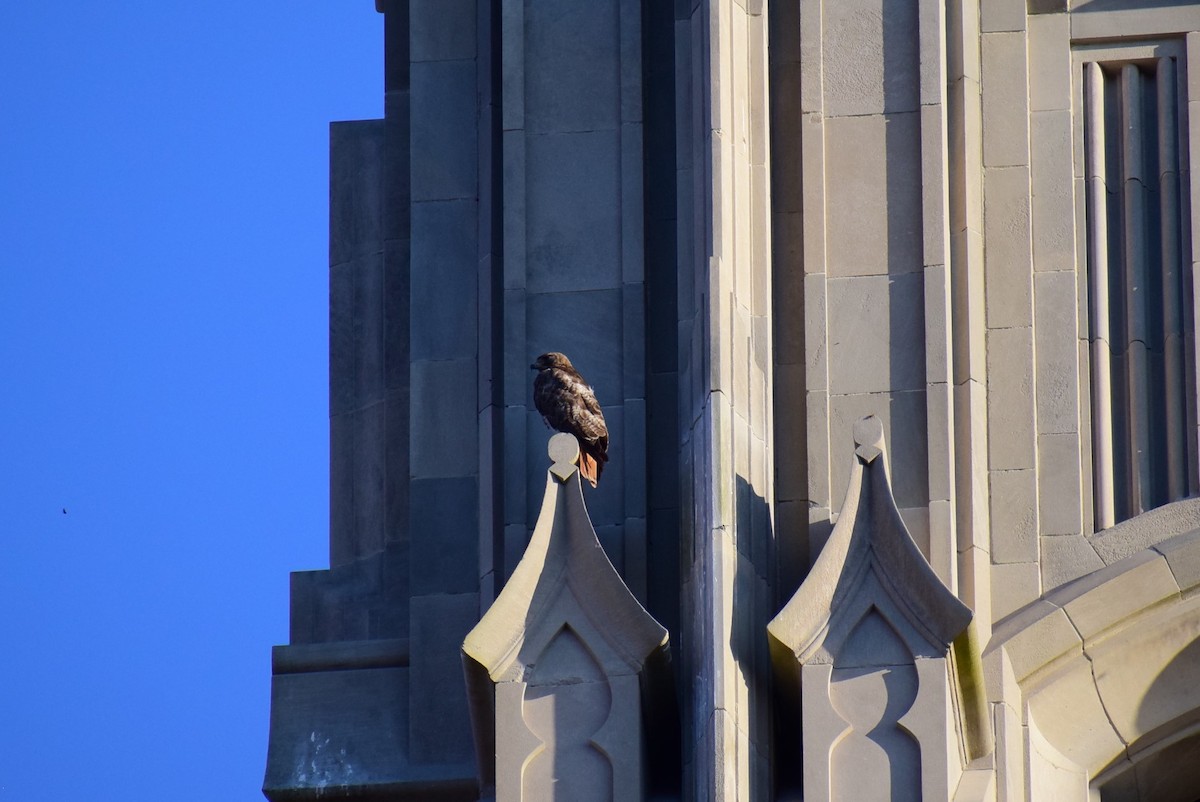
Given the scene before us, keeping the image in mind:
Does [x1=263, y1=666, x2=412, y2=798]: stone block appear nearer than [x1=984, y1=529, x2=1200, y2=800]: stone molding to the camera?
No

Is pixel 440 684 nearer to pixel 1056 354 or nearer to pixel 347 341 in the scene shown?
pixel 347 341

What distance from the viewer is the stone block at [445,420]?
24.6 metres

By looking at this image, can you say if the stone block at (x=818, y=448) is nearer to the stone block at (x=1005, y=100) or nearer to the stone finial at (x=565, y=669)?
the stone finial at (x=565, y=669)

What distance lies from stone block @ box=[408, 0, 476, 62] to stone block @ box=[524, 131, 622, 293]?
188 cm

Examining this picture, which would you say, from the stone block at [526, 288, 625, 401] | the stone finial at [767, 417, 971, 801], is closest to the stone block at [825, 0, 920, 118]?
the stone block at [526, 288, 625, 401]

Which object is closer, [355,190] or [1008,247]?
[1008,247]

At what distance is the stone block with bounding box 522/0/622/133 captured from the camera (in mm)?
24234

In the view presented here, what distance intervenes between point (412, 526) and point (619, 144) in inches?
124

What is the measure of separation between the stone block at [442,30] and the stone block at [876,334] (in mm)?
4105

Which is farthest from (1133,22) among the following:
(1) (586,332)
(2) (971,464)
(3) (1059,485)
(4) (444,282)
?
(4) (444,282)

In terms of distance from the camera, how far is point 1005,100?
80.3 ft

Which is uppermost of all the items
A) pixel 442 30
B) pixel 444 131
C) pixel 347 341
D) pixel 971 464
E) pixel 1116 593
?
pixel 442 30

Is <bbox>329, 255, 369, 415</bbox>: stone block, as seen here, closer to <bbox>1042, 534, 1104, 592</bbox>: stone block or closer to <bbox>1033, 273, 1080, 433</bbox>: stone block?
<bbox>1033, 273, 1080, 433</bbox>: stone block

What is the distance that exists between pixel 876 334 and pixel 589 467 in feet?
7.01
